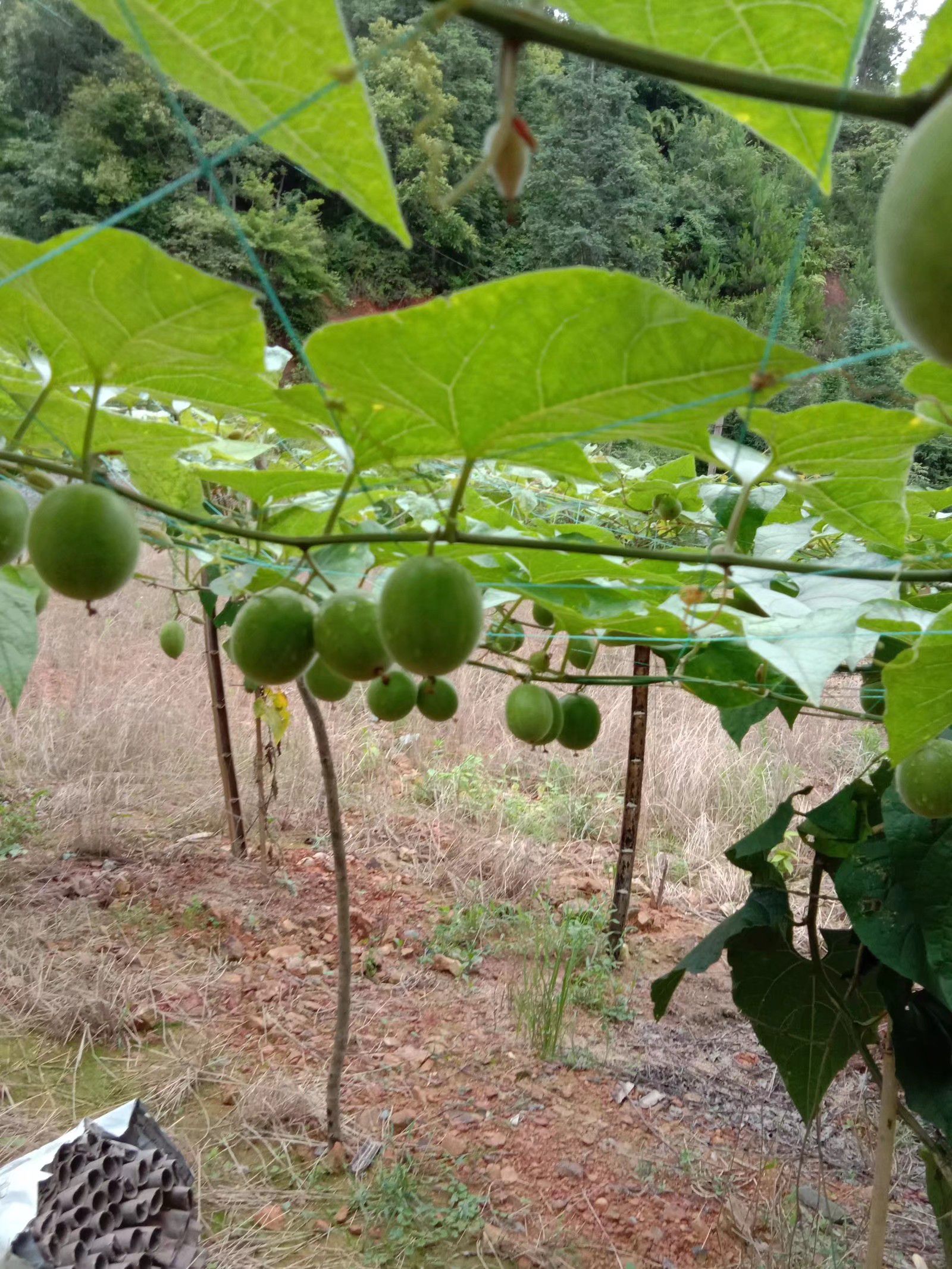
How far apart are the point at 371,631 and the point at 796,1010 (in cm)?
114

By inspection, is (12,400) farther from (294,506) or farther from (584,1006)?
(584,1006)

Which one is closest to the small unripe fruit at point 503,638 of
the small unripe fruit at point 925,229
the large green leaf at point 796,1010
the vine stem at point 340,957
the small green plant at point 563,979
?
the large green leaf at point 796,1010

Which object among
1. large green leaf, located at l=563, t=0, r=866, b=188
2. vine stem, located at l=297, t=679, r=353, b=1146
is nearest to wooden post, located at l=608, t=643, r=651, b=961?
vine stem, located at l=297, t=679, r=353, b=1146

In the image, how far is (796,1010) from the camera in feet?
4.65

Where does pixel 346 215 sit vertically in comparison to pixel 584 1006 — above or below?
above

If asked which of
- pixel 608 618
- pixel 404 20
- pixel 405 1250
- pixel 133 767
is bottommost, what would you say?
pixel 405 1250

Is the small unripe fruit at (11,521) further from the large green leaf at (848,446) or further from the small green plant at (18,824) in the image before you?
the small green plant at (18,824)

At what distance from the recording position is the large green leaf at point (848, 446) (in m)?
0.63

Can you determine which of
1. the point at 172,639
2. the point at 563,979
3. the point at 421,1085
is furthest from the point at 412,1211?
the point at 172,639

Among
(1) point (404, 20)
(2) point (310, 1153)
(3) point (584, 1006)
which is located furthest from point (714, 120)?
(2) point (310, 1153)

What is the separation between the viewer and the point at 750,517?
118 centimetres

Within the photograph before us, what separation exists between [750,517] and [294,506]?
61cm

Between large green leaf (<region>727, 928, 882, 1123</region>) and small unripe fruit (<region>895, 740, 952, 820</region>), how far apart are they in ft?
2.33

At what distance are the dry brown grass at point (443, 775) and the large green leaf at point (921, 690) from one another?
2.84 m
